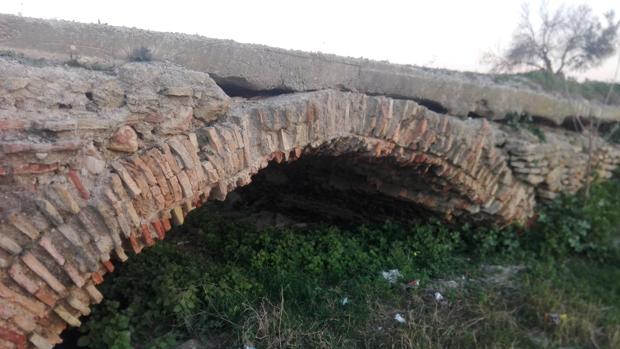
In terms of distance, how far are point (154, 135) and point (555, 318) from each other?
2772mm

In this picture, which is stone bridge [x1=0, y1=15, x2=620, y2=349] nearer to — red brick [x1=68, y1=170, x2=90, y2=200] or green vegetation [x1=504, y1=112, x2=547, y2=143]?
red brick [x1=68, y1=170, x2=90, y2=200]

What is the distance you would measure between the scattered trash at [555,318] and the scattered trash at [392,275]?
101cm

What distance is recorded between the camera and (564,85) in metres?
5.61

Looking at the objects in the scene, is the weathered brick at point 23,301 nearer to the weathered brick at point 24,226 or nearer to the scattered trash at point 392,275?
Answer: the weathered brick at point 24,226

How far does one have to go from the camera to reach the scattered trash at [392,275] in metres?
3.95

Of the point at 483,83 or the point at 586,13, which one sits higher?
the point at 586,13

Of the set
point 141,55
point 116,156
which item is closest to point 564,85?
point 141,55

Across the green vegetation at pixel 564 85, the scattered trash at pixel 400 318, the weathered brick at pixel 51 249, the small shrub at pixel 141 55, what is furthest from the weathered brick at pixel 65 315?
the green vegetation at pixel 564 85

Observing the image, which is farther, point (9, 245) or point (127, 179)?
point (127, 179)

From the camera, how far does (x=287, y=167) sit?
4992 mm

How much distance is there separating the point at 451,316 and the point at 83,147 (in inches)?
97.3

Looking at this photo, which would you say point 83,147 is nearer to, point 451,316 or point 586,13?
point 451,316

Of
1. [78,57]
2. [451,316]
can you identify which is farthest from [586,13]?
[78,57]

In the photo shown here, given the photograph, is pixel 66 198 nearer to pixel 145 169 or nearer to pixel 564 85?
pixel 145 169
